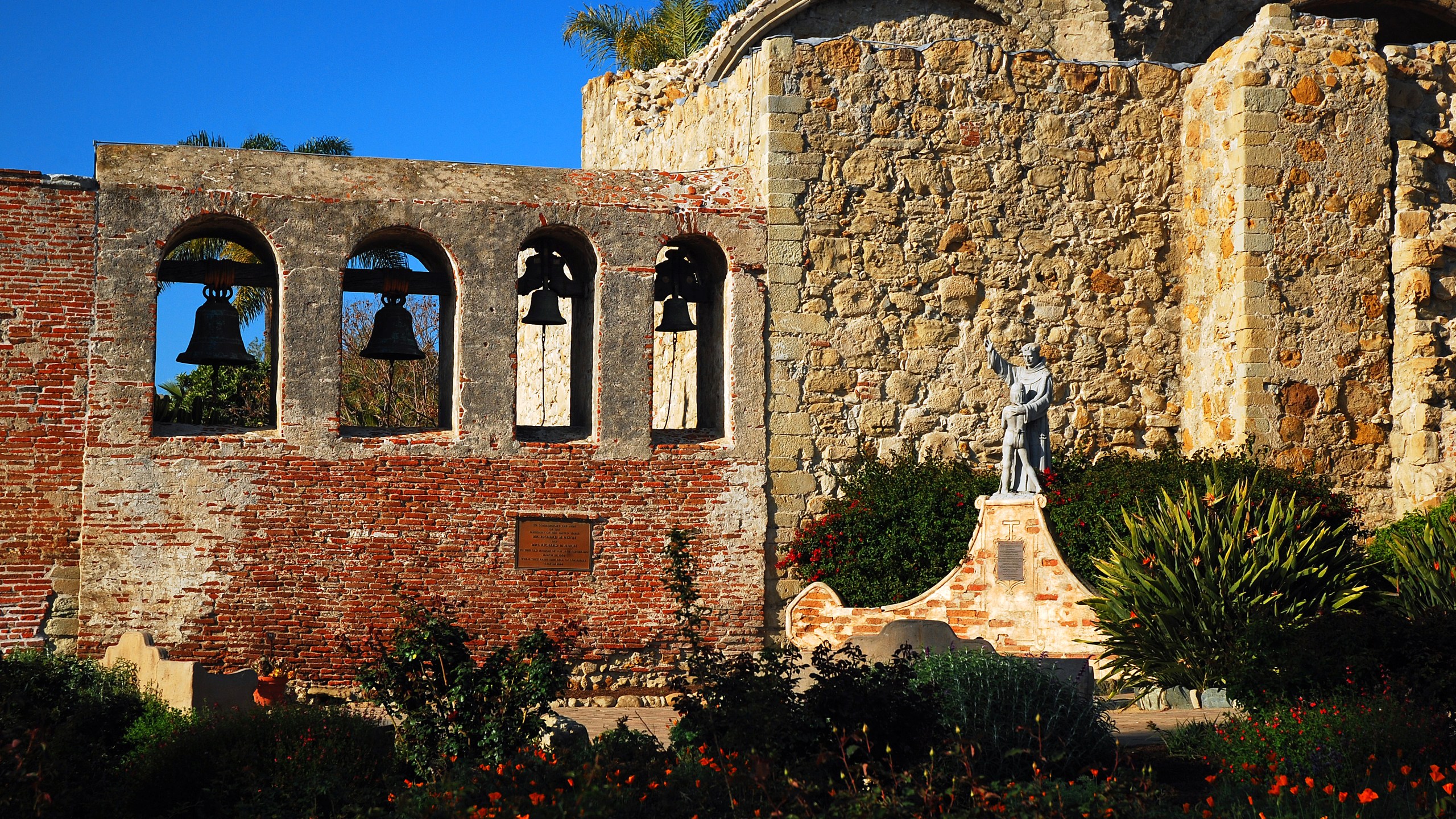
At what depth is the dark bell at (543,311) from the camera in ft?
43.8

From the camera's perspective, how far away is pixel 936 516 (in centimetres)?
1300

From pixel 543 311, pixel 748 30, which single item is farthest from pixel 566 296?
pixel 748 30

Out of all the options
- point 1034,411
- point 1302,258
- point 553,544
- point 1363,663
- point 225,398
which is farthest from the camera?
point 225,398

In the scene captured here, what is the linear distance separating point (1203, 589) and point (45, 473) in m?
9.06

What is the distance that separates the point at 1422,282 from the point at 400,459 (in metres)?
9.30

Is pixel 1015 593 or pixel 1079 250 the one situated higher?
pixel 1079 250

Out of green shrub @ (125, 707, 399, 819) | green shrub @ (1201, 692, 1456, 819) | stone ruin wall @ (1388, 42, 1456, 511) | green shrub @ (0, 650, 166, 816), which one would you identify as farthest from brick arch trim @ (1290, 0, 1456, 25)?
green shrub @ (0, 650, 166, 816)

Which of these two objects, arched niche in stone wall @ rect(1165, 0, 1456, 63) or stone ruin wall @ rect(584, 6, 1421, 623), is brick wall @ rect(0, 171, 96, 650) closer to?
stone ruin wall @ rect(584, 6, 1421, 623)

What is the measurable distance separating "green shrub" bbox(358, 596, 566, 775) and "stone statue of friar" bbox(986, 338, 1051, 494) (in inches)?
210

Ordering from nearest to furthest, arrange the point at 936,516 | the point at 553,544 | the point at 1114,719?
the point at 1114,719
the point at 553,544
the point at 936,516

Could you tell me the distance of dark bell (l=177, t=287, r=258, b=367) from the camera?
40.5ft

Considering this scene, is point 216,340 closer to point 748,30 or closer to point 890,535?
point 890,535

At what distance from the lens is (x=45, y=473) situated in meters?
11.9

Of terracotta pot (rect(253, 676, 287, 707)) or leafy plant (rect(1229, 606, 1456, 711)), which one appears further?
terracotta pot (rect(253, 676, 287, 707))
